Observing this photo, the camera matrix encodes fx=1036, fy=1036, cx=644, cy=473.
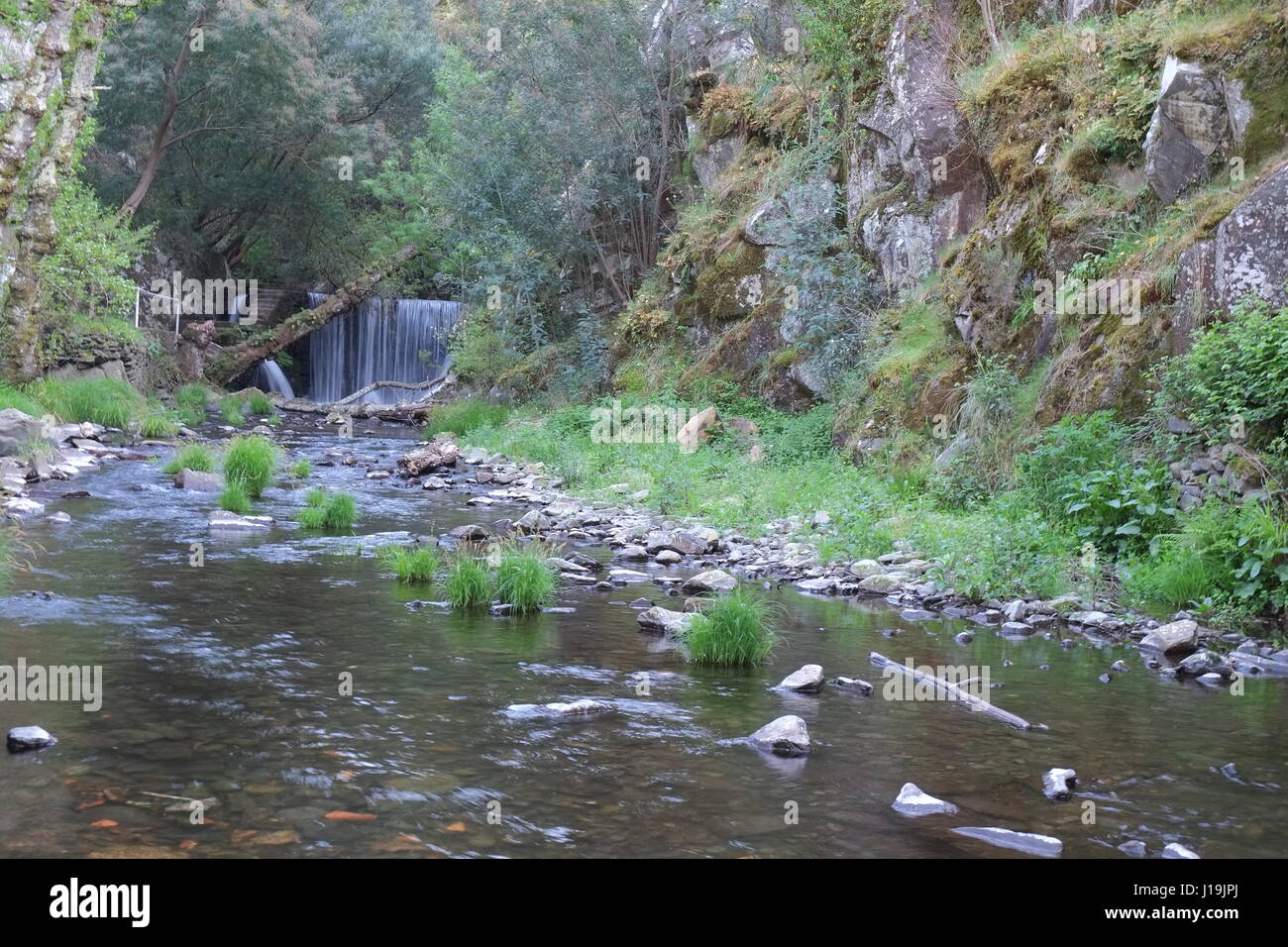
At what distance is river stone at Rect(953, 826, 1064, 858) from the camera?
4309 mm

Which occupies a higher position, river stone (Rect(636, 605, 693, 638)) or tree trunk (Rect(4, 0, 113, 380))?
tree trunk (Rect(4, 0, 113, 380))

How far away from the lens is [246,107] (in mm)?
29734

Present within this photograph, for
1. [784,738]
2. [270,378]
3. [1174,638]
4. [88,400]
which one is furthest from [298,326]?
[784,738]

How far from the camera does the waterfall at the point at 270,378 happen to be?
33125 mm

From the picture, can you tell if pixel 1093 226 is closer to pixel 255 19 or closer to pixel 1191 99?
pixel 1191 99

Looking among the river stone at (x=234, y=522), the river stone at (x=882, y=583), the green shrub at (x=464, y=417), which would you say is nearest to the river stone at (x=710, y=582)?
the river stone at (x=882, y=583)

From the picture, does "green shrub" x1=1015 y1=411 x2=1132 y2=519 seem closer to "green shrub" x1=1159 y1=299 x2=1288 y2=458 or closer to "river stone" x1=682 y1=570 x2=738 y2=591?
"green shrub" x1=1159 y1=299 x2=1288 y2=458

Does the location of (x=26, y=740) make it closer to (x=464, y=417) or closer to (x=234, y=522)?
(x=234, y=522)

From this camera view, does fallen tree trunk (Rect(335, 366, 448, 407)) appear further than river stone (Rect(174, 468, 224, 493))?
Yes

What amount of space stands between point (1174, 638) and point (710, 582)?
3.81m

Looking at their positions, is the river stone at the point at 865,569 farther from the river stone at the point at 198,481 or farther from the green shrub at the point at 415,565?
the river stone at the point at 198,481

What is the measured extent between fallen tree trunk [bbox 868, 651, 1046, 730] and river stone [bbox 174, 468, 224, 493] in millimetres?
10654

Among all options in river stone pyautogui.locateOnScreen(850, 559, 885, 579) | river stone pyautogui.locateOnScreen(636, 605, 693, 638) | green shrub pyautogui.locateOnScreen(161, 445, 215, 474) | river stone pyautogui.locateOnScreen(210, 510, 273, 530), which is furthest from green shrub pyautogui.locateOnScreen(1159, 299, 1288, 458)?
green shrub pyautogui.locateOnScreen(161, 445, 215, 474)
